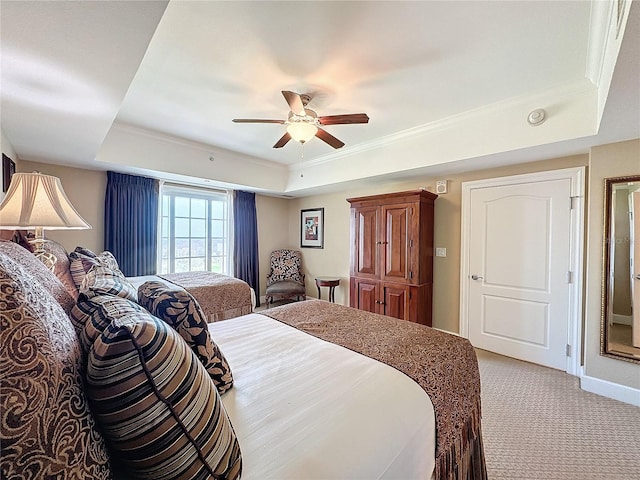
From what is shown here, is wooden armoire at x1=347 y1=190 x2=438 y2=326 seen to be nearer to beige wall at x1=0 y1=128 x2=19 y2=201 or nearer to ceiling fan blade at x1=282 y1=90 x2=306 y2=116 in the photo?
ceiling fan blade at x1=282 y1=90 x2=306 y2=116

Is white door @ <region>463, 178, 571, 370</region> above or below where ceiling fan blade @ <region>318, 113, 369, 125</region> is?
below

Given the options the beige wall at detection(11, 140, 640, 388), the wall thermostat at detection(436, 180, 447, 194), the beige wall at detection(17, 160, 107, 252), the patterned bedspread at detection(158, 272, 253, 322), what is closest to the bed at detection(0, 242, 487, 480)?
the patterned bedspread at detection(158, 272, 253, 322)

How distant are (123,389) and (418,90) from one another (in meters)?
2.77

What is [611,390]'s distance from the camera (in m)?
2.37

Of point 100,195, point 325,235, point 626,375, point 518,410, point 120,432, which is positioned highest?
point 100,195

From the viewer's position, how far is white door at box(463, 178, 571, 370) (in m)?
2.87

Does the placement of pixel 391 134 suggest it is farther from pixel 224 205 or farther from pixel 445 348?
pixel 224 205

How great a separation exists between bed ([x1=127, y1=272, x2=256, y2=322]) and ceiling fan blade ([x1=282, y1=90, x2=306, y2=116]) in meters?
2.19

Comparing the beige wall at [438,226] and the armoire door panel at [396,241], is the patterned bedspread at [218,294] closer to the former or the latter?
the beige wall at [438,226]

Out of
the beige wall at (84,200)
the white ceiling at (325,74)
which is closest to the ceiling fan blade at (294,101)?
the white ceiling at (325,74)

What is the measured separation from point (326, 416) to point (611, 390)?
2895mm

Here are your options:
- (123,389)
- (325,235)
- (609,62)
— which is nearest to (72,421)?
(123,389)

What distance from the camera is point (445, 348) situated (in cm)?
148

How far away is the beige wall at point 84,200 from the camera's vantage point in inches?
140
